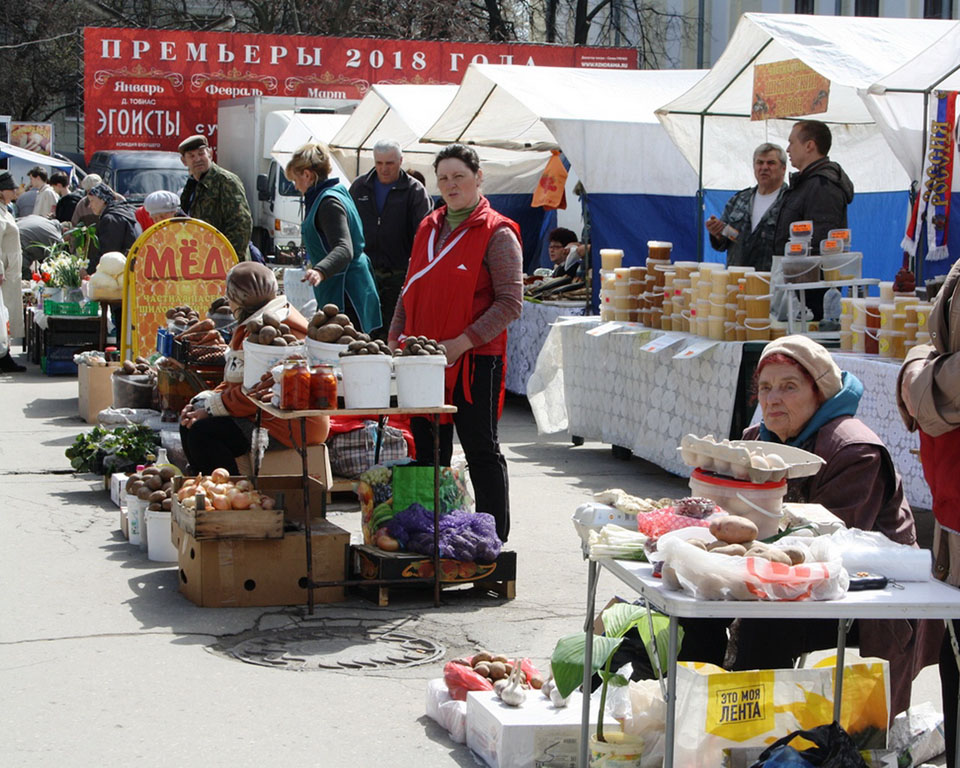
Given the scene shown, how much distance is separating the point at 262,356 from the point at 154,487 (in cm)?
113

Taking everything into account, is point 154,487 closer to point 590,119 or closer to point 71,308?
point 590,119

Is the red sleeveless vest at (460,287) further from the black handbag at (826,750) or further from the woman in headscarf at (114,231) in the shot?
the woman in headscarf at (114,231)

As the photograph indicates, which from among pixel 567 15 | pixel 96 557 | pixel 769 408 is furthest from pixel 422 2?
pixel 769 408

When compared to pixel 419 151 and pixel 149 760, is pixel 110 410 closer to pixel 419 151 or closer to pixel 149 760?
pixel 149 760

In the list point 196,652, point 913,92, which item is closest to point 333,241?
point 913,92

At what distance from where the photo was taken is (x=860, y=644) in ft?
12.8

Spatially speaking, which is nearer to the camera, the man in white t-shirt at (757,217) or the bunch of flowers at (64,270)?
the man in white t-shirt at (757,217)

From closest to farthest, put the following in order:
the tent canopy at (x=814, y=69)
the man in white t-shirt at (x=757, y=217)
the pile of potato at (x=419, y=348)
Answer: the pile of potato at (x=419, y=348) → the tent canopy at (x=814, y=69) → the man in white t-shirt at (x=757, y=217)

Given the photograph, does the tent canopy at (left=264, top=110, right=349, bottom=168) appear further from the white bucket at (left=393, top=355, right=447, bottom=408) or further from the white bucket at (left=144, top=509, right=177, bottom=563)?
the white bucket at (left=393, top=355, right=447, bottom=408)

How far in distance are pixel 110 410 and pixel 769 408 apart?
6.06 meters

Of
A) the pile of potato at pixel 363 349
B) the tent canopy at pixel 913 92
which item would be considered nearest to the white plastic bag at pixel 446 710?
the pile of potato at pixel 363 349

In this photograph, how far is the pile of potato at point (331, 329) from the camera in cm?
614

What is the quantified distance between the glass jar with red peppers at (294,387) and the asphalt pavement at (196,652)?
2.90 feet

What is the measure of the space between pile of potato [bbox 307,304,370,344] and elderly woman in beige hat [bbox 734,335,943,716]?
93.8 inches
